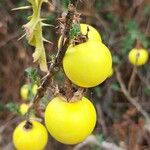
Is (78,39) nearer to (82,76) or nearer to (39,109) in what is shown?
(82,76)

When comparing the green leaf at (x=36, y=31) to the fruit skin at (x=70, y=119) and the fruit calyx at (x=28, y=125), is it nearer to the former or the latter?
the fruit skin at (x=70, y=119)

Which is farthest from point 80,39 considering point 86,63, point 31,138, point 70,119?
point 31,138

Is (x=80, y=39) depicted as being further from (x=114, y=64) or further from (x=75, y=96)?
(x=114, y=64)

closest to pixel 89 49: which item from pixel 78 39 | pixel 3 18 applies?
pixel 78 39

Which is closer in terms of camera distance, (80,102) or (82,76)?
(82,76)

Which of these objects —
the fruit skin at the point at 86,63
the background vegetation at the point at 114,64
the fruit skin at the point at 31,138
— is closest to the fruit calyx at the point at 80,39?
the fruit skin at the point at 86,63

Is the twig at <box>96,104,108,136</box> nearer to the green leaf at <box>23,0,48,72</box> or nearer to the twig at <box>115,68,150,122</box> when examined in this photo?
the twig at <box>115,68,150,122</box>

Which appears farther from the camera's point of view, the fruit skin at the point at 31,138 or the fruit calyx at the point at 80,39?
the fruit skin at the point at 31,138
